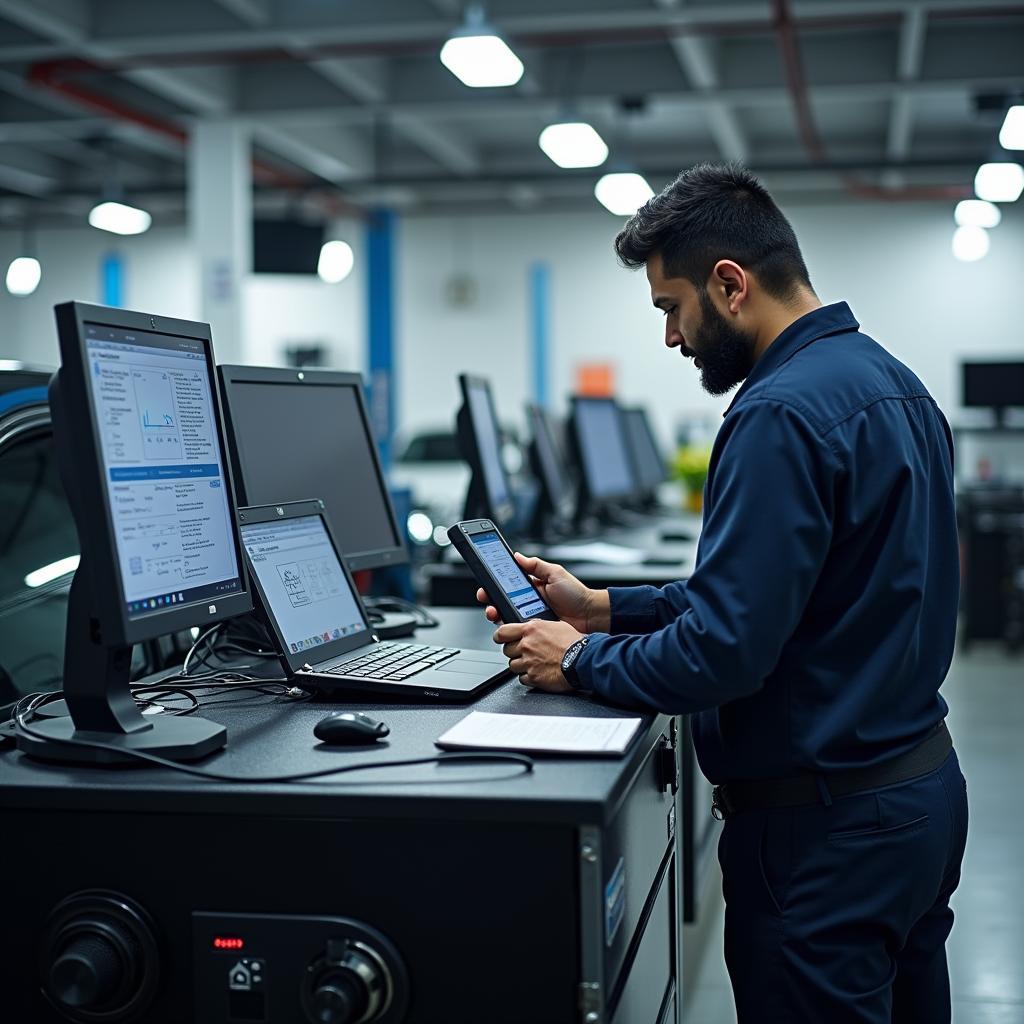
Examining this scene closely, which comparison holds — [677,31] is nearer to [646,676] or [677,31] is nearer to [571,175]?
[571,175]

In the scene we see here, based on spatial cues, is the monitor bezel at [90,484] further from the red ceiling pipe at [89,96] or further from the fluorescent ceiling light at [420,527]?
the red ceiling pipe at [89,96]

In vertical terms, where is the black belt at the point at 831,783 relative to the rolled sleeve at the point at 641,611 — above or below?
below

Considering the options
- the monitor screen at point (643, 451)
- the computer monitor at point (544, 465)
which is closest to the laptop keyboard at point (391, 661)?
the computer monitor at point (544, 465)

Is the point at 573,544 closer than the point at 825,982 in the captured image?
No

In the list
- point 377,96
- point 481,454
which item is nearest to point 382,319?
point 377,96

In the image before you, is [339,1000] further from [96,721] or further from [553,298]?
[553,298]

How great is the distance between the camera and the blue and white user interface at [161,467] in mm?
1363

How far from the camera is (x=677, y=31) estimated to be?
656 cm

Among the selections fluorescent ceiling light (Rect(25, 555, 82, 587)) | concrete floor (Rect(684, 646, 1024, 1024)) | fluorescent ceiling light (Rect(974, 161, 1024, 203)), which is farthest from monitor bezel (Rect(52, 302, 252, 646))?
fluorescent ceiling light (Rect(974, 161, 1024, 203))

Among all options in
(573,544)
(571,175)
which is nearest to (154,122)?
(571,175)

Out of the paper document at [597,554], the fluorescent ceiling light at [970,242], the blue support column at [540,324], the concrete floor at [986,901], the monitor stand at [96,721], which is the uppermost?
the fluorescent ceiling light at [970,242]

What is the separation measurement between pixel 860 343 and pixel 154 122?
25.2 ft

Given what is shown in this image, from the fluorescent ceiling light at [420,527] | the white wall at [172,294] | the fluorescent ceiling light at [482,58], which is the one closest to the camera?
the fluorescent ceiling light at [482,58]

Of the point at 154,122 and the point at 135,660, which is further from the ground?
the point at 154,122
